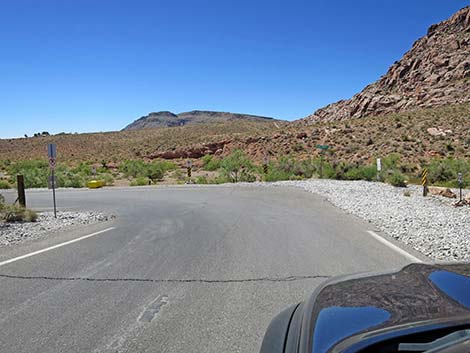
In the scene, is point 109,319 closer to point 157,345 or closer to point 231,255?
point 157,345

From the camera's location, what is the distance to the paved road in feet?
14.4

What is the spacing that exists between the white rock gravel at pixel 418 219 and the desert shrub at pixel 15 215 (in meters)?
10.4

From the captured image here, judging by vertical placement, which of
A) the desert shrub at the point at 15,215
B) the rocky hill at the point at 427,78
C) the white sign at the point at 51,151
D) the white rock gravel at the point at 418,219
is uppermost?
the rocky hill at the point at 427,78

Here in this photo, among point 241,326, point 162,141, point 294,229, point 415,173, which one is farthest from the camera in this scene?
point 162,141

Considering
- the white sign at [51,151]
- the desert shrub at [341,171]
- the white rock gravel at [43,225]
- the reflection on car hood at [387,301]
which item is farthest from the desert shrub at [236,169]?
the reflection on car hood at [387,301]

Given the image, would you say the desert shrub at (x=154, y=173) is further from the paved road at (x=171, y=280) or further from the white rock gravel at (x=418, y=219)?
the paved road at (x=171, y=280)

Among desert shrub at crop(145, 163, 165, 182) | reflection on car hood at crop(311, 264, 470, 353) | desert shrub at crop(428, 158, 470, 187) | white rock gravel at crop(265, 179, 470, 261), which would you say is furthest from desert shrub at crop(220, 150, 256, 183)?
reflection on car hood at crop(311, 264, 470, 353)

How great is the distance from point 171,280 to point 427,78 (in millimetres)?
80445

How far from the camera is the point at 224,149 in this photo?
6359 cm

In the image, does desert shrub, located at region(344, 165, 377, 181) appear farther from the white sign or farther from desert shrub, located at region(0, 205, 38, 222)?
desert shrub, located at region(0, 205, 38, 222)

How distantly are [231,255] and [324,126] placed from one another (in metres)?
56.7

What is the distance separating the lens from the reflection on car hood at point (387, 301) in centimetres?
222

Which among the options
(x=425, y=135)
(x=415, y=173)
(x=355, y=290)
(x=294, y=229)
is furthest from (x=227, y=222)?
(x=425, y=135)

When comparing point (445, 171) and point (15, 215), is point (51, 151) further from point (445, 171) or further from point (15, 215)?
point (445, 171)
